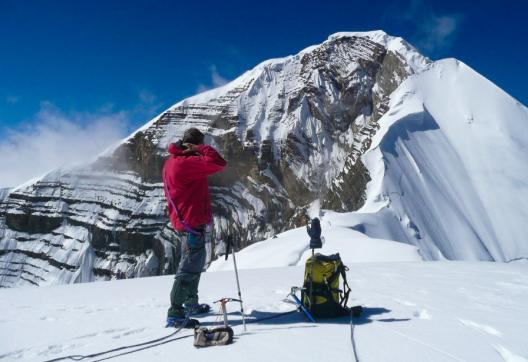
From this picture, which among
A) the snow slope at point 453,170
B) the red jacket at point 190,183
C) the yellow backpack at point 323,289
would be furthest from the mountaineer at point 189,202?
the snow slope at point 453,170

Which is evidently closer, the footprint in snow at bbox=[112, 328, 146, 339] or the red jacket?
the footprint in snow at bbox=[112, 328, 146, 339]

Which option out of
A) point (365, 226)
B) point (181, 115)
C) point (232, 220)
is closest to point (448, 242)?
point (365, 226)

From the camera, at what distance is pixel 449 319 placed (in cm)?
421

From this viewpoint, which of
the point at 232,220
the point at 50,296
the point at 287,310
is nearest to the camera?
the point at 287,310

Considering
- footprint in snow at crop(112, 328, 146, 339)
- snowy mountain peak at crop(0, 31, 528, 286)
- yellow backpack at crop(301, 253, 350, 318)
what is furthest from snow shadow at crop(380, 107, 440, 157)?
footprint in snow at crop(112, 328, 146, 339)

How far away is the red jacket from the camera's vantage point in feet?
14.7

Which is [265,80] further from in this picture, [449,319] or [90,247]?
[449,319]

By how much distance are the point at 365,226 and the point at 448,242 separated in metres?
12.3

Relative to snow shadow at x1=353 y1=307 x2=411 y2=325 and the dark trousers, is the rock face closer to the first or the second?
snow shadow at x1=353 y1=307 x2=411 y2=325

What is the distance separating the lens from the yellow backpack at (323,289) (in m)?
4.46

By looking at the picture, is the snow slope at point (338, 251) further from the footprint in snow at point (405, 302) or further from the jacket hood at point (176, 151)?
the jacket hood at point (176, 151)

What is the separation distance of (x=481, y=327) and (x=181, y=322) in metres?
2.89

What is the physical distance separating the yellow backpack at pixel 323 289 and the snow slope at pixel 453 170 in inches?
1021

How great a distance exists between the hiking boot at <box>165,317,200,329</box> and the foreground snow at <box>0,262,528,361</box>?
0.12 m
